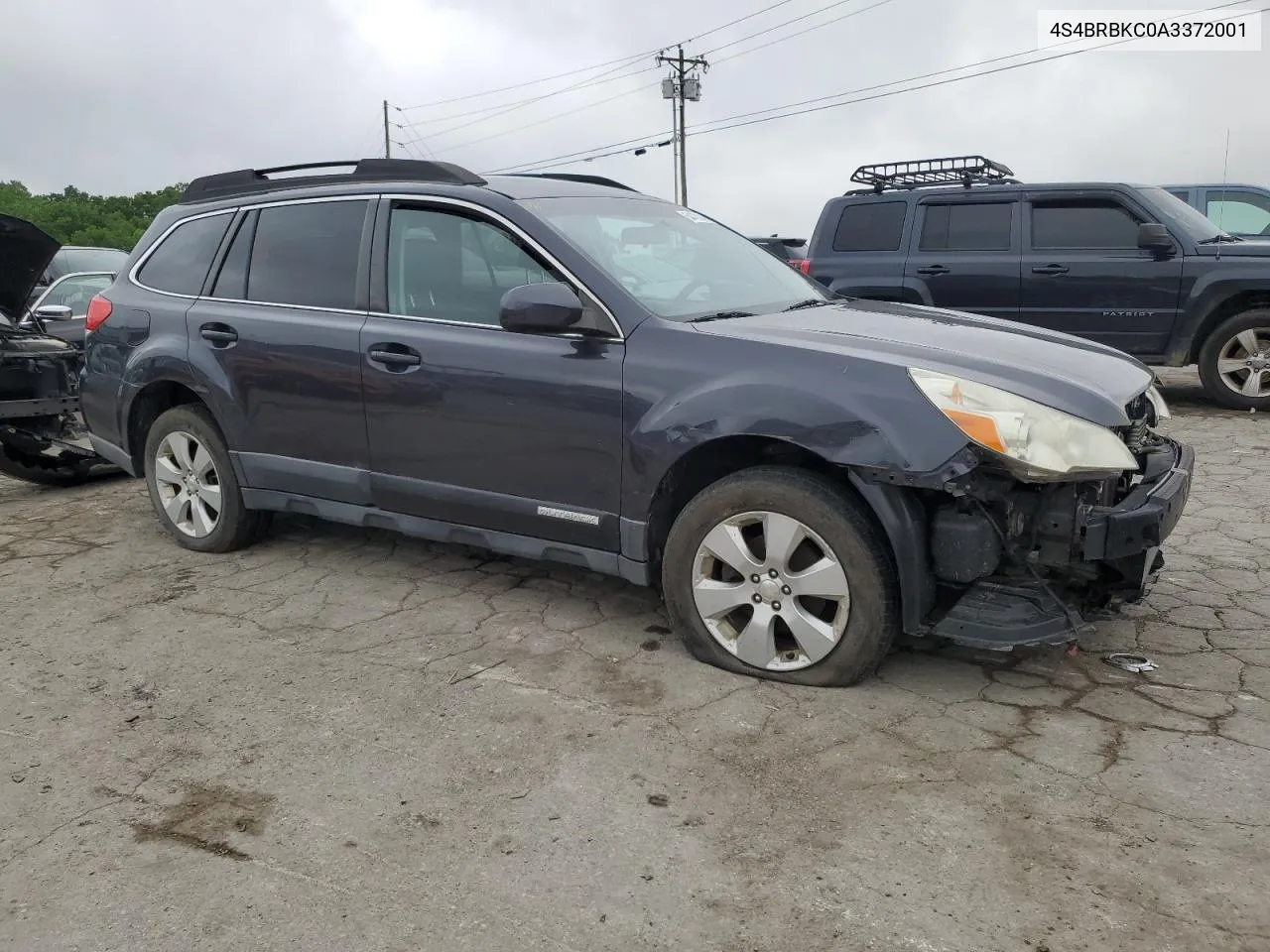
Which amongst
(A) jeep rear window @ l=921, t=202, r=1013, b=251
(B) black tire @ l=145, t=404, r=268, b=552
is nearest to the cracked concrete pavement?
(B) black tire @ l=145, t=404, r=268, b=552

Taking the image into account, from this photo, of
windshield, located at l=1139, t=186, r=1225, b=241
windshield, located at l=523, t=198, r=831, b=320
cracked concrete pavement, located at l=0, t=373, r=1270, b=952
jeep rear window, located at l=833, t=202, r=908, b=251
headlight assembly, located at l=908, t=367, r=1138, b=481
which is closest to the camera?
cracked concrete pavement, located at l=0, t=373, r=1270, b=952

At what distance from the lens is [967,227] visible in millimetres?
9203

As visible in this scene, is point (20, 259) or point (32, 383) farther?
point (32, 383)

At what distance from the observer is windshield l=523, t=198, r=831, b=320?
13.0 feet

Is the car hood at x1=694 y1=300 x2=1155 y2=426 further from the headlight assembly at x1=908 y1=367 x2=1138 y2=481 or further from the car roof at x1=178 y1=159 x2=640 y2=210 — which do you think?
the car roof at x1=178 y1=159 x2=640 y2=210

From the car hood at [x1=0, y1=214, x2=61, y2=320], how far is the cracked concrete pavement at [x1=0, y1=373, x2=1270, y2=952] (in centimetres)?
285

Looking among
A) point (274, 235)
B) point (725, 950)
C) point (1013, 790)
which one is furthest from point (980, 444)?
point (274, 235)

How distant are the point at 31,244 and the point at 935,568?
581 cm

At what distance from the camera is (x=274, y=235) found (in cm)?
483

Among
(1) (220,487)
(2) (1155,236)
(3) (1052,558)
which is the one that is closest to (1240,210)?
(2) (1155,236)

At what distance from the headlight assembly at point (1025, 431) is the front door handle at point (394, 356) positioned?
1.95m

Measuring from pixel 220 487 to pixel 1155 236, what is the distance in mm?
7137

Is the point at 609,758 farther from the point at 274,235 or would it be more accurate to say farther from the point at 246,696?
the point at 274,235

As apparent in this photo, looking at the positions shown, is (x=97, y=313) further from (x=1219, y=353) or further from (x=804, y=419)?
(x=1219, y=353)
